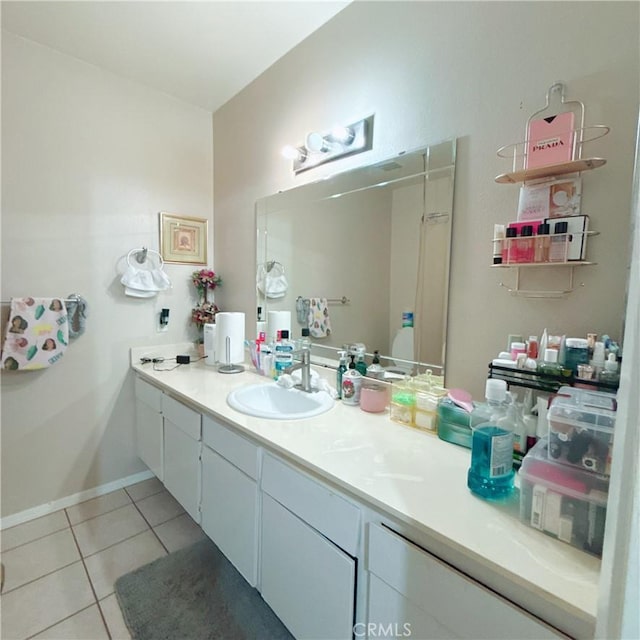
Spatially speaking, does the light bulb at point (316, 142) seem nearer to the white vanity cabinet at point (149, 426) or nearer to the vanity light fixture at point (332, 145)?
the vanity light fixture at point (332, 145)

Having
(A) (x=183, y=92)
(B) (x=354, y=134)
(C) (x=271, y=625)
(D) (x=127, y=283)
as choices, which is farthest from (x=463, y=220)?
(A) (x=183, y=92)

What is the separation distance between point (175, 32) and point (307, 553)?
234 cm

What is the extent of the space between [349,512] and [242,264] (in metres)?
1.74

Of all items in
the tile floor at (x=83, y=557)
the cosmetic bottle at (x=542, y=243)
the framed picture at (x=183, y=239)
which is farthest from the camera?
the framed picture at (x=183, y=239)

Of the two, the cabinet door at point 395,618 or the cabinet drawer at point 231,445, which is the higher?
the cabinet drawer at point 231,445

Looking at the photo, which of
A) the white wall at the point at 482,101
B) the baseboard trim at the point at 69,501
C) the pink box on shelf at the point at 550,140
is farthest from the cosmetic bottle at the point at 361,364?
the baseboard trim at the point at 69,501

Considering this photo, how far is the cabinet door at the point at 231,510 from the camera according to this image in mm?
1165

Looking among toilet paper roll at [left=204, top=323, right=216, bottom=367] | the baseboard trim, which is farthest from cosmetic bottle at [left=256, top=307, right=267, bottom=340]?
the baseboard trim

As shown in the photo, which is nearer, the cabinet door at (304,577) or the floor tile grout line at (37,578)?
the cabinet door at (304,577)

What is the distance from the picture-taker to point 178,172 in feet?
7.38

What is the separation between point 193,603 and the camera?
52.9 inches

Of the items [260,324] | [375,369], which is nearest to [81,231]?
[260,324]

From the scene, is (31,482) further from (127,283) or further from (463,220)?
(463,220)

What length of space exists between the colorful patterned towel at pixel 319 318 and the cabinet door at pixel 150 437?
97 centimetres
